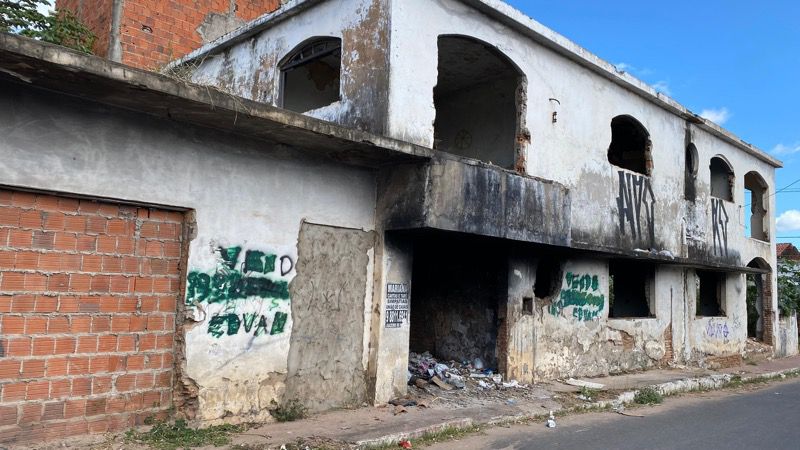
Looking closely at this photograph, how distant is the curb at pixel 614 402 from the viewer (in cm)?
624

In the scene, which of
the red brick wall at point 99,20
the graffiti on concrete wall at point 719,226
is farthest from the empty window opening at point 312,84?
the graffiti on concrete wall at point 719,226

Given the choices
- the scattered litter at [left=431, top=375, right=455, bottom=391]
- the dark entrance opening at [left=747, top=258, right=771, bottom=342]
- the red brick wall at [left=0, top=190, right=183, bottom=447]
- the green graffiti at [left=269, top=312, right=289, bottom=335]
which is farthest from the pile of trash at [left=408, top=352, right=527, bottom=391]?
the dark entrance opening at [left=747, top=258, right=771, bottom=342]

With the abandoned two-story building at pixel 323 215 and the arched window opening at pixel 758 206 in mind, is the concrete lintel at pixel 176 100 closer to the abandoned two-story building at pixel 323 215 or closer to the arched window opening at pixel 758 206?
the abandoned two-story building at pixel 323 215

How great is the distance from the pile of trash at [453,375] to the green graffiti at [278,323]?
2.80 metres

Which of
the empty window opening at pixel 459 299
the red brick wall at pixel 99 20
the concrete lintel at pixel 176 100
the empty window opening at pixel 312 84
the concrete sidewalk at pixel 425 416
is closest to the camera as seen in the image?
the concrete lintel at pixel 176 100

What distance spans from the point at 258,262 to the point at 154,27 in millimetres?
7409

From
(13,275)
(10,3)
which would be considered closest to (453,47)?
(13,275)

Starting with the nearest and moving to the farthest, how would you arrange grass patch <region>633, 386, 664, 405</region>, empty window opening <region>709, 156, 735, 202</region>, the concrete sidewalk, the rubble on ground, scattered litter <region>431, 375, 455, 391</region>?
the concrete sidewalk → the rubble on ground → scattered litter <region>431, 375, 455, 391</region> → grass patch <region>633, 386, 664, 405</region> → empty window opening <region>709, 156, 735, 202</region>

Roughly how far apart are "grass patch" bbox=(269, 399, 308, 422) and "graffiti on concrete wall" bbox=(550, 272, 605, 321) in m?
5.20

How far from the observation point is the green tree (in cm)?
1043

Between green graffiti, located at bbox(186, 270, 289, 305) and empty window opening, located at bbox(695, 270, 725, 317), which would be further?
empty window opening, located at bbox(695, 270, 725, 317)

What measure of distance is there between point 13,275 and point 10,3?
7.92 meters

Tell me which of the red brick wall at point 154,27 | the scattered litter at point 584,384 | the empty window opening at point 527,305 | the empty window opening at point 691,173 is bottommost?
the scattered litter at point 584,384

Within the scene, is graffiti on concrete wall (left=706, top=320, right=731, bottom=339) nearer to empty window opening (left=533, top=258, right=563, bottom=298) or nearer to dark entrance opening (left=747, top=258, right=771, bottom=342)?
dark entrance opening (left=747, top=258, right=771, bottom=342)
